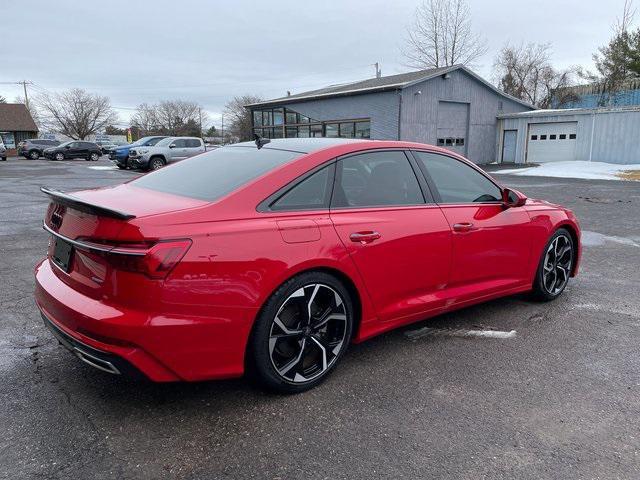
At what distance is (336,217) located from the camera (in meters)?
3.12

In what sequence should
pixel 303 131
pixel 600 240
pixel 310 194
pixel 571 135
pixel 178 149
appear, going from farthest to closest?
pixel 303 131 → pixel 571 135 → pixel 178 149 → pixel 600 240 → pixel 310 194

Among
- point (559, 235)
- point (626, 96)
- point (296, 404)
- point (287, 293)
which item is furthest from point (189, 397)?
point (626, 96)

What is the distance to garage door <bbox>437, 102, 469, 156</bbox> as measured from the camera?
27.3m

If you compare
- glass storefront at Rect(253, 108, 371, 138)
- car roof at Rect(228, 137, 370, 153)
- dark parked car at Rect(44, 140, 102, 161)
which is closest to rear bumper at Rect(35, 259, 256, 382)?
car roof at Rect(228, 137, 370, 153)

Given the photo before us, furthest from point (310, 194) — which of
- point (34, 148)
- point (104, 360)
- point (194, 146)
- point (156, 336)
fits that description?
point (34, 148)

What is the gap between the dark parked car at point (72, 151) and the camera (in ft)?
124

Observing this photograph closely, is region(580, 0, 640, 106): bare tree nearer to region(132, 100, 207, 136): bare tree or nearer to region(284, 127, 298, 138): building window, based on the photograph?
region(284, 127, 298, 138): building window

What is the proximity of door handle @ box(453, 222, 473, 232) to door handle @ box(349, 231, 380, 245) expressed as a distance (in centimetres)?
79

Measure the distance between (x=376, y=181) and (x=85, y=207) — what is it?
6.17 feet

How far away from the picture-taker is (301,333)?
3.00 m

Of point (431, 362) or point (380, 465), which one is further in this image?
point (431, 362)

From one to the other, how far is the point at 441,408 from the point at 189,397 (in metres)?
1.50

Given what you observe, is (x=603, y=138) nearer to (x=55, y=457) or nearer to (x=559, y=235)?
(x=559, y=235)

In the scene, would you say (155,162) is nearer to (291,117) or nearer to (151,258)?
(291,117)
